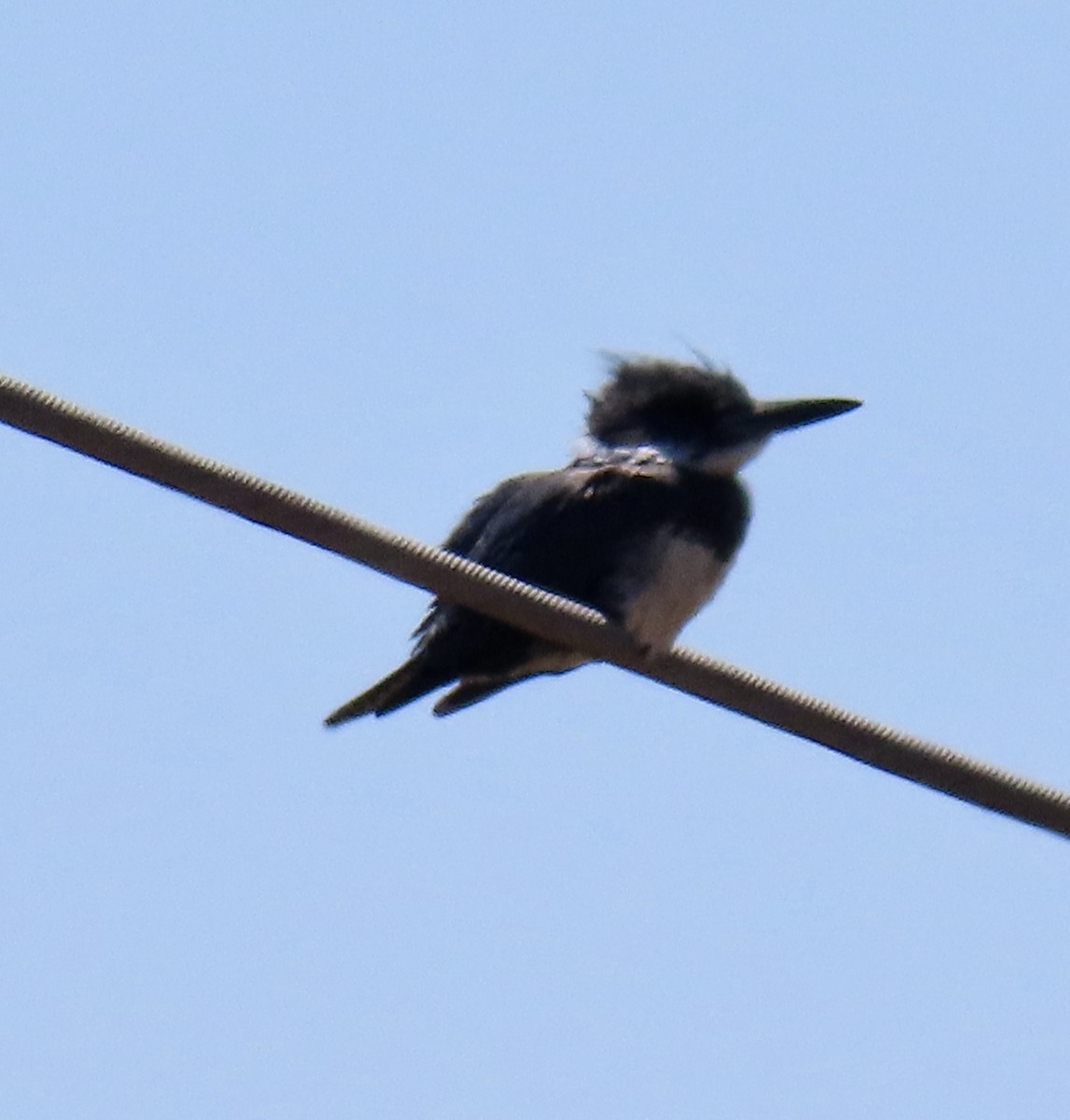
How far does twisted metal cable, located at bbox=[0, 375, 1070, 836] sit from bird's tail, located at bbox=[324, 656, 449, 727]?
1387 mm

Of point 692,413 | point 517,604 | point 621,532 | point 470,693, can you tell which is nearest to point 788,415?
point 692,413

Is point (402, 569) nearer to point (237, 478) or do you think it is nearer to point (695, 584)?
point (237, 478)

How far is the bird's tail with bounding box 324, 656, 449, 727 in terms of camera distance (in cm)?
475

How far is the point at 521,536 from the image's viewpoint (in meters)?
5.14

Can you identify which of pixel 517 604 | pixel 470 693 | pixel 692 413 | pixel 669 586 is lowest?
pixel 517 604

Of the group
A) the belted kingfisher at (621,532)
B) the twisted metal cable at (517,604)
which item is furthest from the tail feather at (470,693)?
the twisted metal cable at (517,604)

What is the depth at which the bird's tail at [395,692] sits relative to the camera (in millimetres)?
4746

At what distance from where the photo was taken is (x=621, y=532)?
5.09m

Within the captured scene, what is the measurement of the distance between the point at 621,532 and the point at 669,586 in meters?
0.19

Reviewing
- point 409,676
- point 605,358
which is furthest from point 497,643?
point 605,358

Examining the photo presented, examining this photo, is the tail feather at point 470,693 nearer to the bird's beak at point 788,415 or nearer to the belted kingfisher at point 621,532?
the belted kingfisher at point 621,532

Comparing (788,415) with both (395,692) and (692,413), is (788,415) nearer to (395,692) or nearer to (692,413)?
(692,413)

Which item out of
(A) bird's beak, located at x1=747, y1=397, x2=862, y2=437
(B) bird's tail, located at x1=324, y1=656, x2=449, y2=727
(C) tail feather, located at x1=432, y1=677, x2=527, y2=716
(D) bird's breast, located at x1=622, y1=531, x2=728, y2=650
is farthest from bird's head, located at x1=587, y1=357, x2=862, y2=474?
(B) bird's tail, located at x1=324, y1=656, x2=449, y2=727

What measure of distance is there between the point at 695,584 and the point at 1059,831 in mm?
1996
